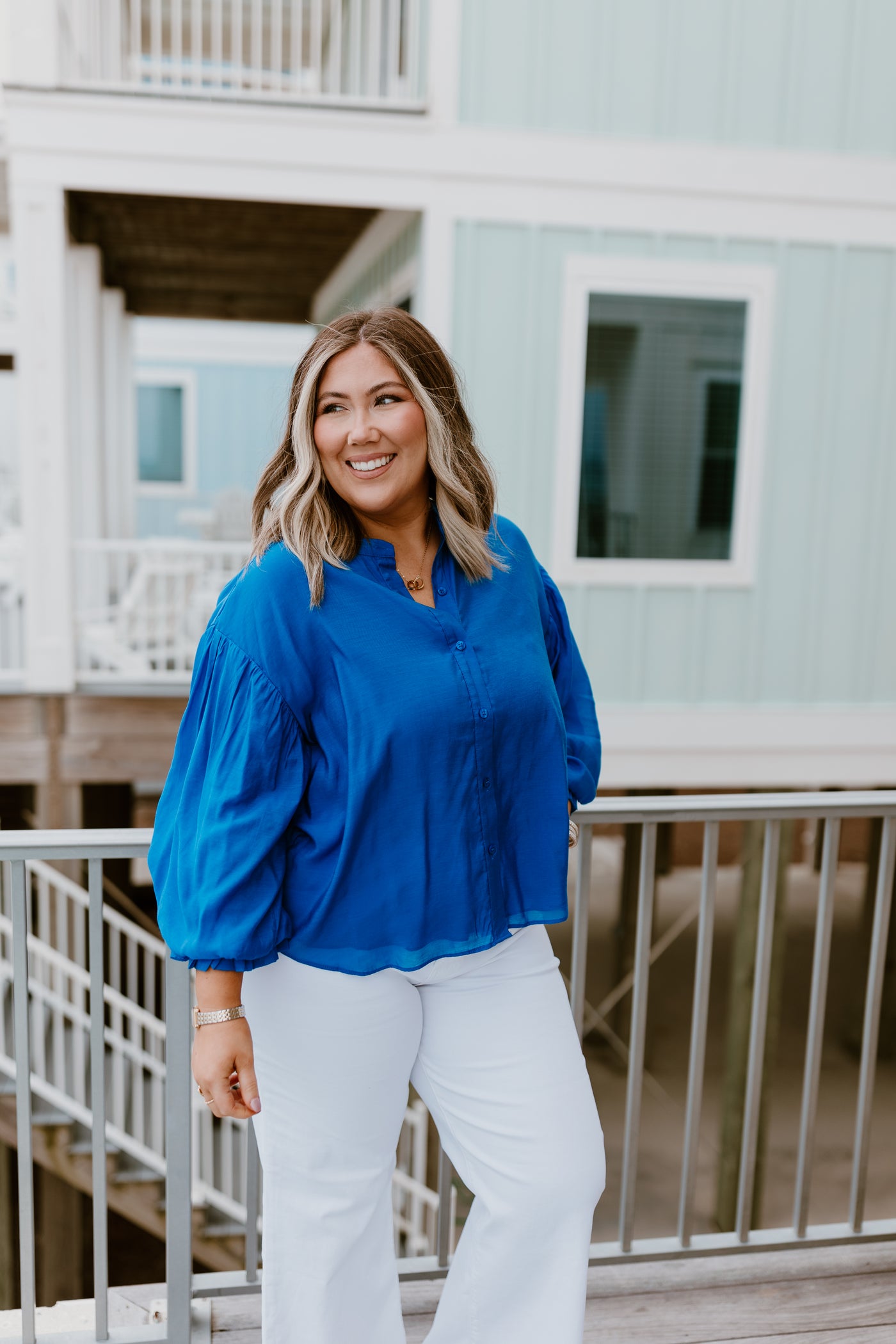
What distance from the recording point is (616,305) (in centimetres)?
585

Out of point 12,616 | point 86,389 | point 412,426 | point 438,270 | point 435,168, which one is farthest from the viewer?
point 86,389

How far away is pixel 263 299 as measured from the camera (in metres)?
10.7

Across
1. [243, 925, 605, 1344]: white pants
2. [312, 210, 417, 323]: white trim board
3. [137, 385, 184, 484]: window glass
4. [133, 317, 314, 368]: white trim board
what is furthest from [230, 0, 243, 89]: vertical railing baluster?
[137, 385, 184, 484]: window glass

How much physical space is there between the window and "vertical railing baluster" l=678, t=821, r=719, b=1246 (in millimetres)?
13571

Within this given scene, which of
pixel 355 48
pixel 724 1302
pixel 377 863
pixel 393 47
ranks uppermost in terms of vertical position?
pixel 355 48

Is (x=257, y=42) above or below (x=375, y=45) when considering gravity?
below

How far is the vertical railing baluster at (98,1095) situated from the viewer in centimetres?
174

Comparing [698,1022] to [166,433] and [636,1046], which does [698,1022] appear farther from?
[166,433]

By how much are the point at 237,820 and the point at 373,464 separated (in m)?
0.47

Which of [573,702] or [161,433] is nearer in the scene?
[573,702]

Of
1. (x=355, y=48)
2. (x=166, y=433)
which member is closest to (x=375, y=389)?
(x=355, y=48)

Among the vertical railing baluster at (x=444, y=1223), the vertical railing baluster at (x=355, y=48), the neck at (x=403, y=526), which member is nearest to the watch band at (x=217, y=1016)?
the neck at (x=403, y=526)

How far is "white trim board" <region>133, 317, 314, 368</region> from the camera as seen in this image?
14.3 meters

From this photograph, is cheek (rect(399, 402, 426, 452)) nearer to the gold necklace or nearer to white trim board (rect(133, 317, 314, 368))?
the gold necklace
